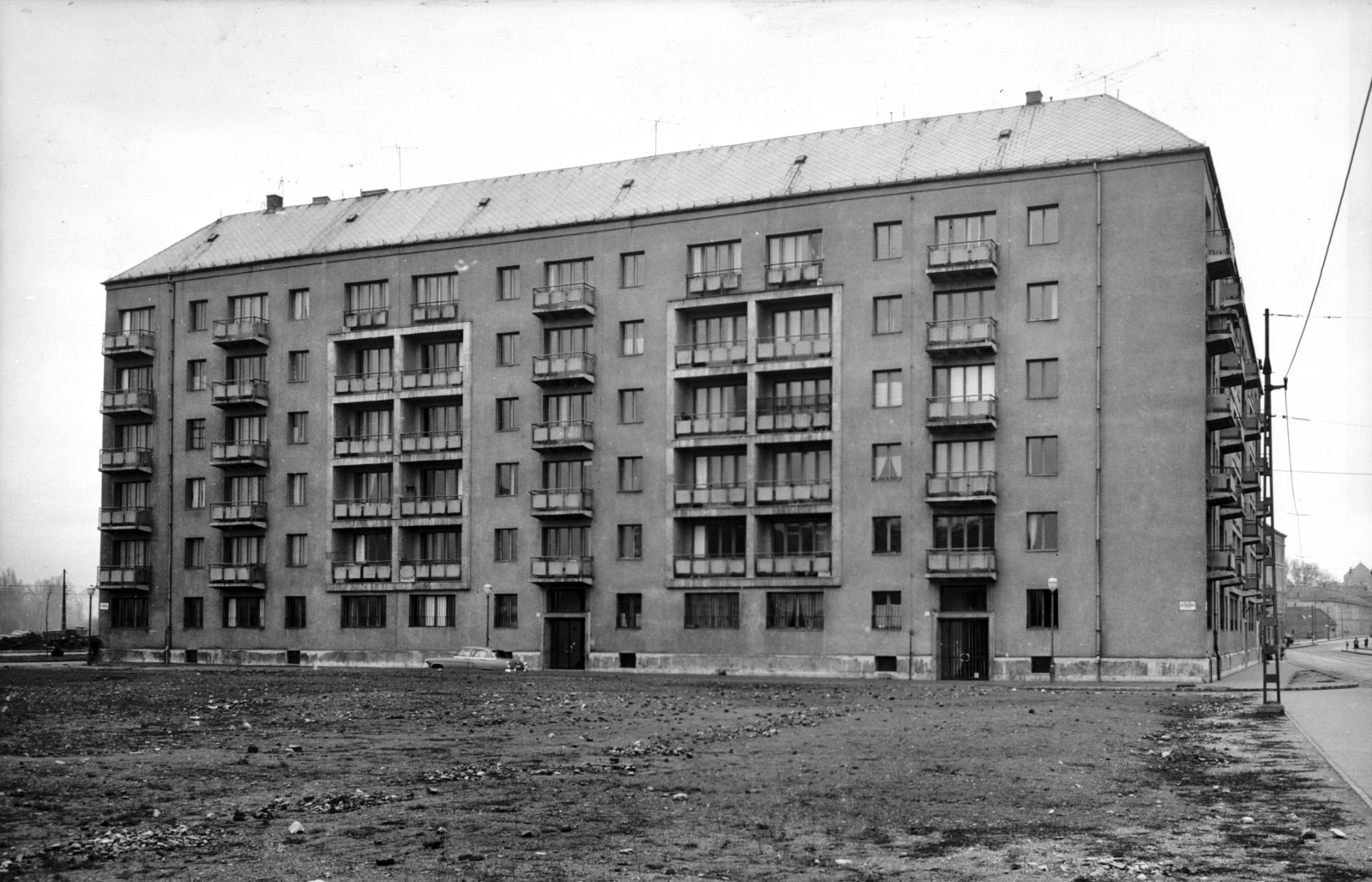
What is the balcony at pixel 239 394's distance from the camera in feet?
255

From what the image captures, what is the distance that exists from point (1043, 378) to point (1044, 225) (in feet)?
22.3

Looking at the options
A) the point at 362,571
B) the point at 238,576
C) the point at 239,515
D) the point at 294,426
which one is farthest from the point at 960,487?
the point at 238,576

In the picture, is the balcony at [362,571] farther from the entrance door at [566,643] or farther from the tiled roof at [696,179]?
the tiled roof at [696,179]

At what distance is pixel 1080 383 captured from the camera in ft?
197

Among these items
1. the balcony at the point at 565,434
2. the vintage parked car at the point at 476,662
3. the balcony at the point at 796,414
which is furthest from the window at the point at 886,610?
the vintage parked car at the point at 476,662

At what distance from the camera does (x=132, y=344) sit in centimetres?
8212

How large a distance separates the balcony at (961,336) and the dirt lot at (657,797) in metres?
32.2

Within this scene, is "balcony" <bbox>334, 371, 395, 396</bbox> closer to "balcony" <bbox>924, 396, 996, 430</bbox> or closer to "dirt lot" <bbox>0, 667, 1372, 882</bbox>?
"balcony" <bbox>924, 396, 996, 430</bbox>

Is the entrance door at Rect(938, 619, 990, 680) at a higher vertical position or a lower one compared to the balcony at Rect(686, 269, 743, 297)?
lower

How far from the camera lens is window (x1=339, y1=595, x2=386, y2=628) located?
245ft

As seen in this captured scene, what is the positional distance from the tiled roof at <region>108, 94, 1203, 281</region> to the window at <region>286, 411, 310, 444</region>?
360 inches

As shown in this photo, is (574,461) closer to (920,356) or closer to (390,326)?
(390,326)

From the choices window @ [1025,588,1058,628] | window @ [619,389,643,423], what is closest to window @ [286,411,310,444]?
window @ [619,389,643,423]

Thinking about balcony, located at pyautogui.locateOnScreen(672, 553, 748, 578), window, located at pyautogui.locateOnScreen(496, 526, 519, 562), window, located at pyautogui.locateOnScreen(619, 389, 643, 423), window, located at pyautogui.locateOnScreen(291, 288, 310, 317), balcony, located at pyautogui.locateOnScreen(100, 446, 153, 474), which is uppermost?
window, located at pyautogui.locateOnScreen(291, 288, 310, 317)
